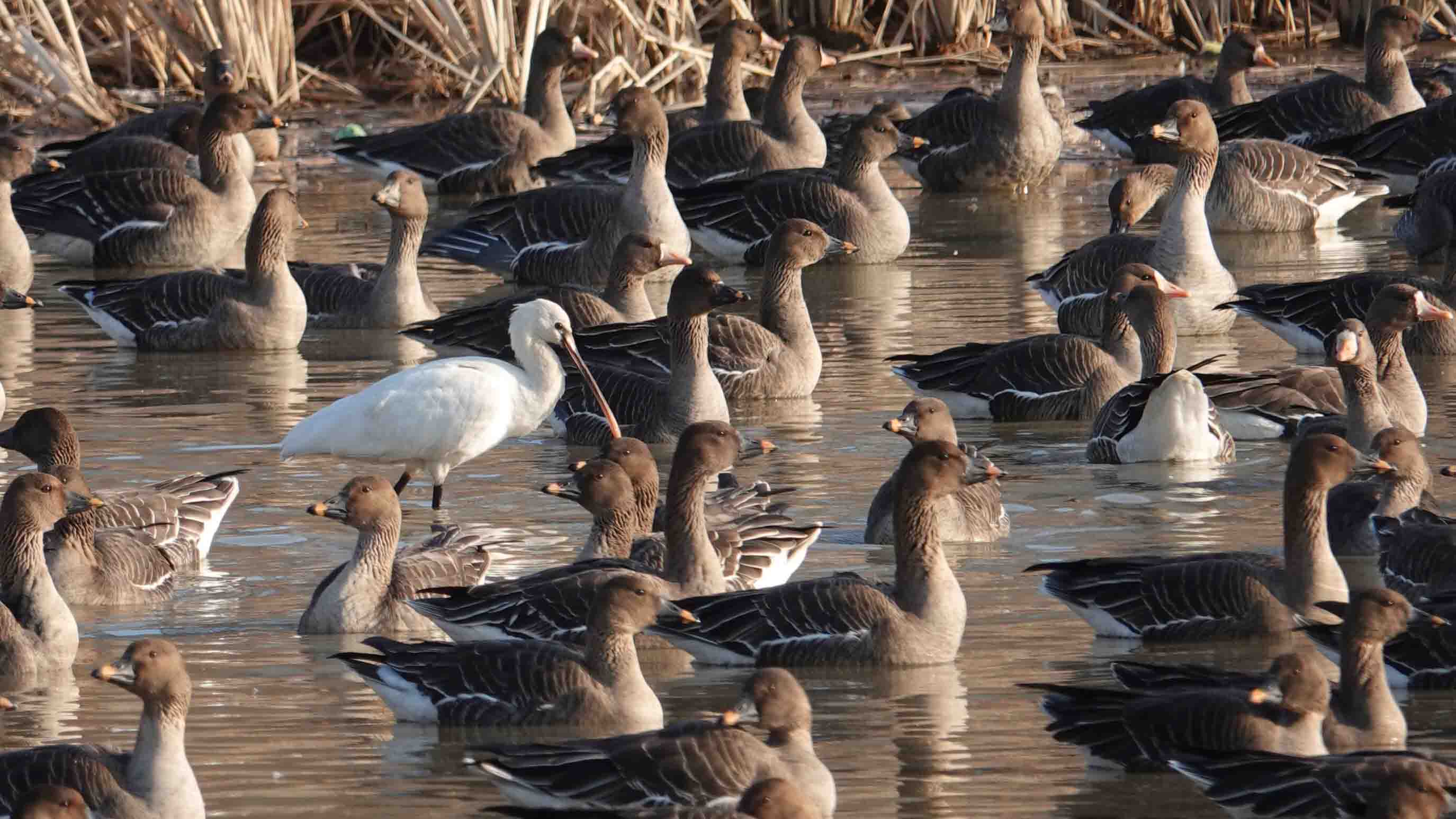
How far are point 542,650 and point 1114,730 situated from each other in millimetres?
1918

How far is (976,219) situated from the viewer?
2238 cm

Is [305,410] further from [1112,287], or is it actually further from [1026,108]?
[1026,108]

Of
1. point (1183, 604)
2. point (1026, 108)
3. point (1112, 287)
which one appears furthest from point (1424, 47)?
point (1183, 604)

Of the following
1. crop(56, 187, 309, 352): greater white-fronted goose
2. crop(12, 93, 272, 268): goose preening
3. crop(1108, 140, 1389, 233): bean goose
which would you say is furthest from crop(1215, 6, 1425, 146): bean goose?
crop(56, 187, 309, 352): greater white-fronted goose

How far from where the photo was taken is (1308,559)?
31.6 feet

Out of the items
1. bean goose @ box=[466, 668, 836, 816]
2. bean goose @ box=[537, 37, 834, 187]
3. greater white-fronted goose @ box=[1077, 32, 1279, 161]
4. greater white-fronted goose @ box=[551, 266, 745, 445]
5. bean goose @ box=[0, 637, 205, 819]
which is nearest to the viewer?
bean goose @ box=[466, 668, 836, 816]

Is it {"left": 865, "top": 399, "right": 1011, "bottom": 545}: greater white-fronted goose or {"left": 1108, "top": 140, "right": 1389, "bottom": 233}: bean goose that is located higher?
{"left": 1108, "top": 140, "right": 1389, "bottom": 233}: bean goose

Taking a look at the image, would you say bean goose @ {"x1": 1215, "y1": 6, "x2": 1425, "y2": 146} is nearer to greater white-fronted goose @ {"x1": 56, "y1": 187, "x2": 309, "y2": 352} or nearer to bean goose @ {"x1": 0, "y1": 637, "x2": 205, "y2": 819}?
greater white-fronted goose @ {"x1": 56, "y1": 187, "x2": 309, "y2": 352}

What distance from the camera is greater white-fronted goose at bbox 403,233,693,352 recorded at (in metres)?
15.6

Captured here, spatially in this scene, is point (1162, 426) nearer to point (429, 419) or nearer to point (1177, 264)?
point (429, 419)

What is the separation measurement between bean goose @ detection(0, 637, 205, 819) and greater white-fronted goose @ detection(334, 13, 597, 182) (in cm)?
1589

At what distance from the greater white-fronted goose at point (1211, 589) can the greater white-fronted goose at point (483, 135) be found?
556 inches

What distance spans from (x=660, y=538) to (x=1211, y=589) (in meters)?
2.36

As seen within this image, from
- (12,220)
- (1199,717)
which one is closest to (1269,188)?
(12,220)
